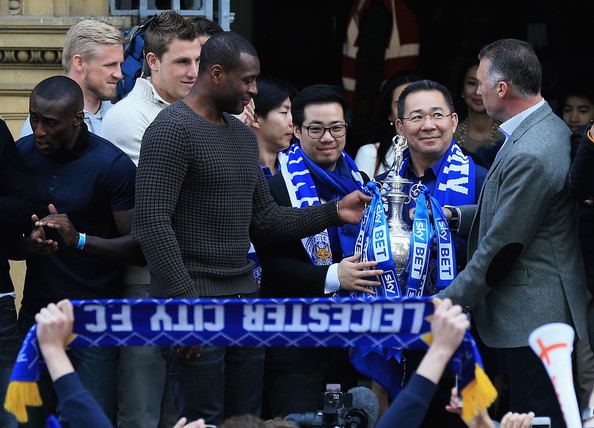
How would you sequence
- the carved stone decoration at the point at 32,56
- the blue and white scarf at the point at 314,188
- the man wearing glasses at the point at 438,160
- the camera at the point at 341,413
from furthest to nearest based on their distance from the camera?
the carved stone decoration at the point at 32,56 → the blue and white scarf at the point at 314,188 → the man wearing glasses at the point at 438,160 → the camera at the point at 341,413

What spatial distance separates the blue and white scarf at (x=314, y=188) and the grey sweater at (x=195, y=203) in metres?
0.59

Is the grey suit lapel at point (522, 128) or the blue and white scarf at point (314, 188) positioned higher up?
the grey suit lapel at point (522, 128)

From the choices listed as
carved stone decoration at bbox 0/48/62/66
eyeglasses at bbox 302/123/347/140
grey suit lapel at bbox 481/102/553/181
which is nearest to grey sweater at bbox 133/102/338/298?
eyeglasses at bbox 302/123/347/140

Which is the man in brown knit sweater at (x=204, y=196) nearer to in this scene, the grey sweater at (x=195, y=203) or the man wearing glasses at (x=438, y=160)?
the grey sweater at (x=195, y=203)

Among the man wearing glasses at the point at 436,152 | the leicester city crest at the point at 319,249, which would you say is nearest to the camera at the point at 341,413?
A: the leicester city crest at the point at 319,249

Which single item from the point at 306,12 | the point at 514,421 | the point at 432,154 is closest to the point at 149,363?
the point at 432,154

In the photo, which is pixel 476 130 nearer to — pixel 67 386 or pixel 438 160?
pixel 438 160

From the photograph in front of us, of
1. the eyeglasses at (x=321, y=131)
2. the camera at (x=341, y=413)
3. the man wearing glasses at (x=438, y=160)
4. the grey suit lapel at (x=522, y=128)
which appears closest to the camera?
the camera at (x=341, y=413)

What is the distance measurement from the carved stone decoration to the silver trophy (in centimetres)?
199

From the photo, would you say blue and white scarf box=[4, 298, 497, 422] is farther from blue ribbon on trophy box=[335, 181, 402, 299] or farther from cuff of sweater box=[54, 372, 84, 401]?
blue ribbon on trophy box=[335, 181, 402, 299]

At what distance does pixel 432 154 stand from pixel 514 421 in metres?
1.85

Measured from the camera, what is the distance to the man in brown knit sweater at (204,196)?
5289 mm

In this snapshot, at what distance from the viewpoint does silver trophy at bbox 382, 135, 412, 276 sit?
5.83 meters

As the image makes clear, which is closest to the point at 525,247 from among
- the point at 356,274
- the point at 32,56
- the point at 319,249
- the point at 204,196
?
the point at 356,274
